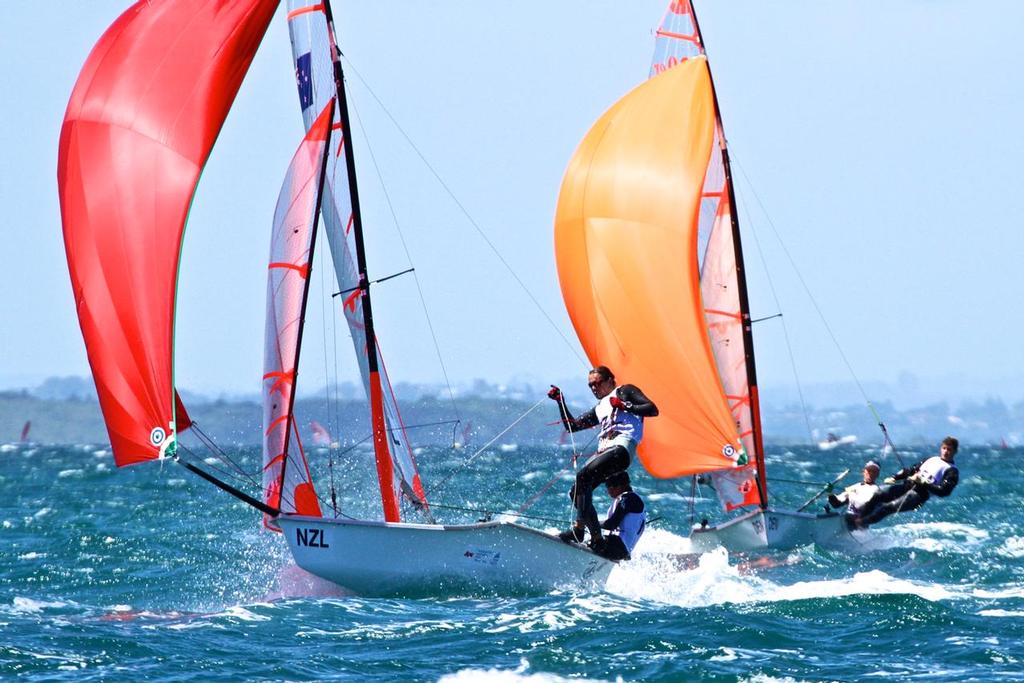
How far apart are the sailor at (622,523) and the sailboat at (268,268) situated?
8.1 inches

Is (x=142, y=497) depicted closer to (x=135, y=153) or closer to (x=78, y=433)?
(x=135, y=153)

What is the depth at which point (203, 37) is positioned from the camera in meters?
12.2

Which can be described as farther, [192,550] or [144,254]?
[192,550]

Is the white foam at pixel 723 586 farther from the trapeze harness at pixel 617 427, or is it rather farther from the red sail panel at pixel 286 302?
the red sail panel at pixel 286 302

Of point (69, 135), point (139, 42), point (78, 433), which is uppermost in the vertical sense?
point (139, 42)

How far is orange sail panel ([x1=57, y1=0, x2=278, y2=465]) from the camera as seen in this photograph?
11.3m

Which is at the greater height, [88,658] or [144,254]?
[144,254]

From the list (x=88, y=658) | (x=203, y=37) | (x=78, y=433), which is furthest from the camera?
(x=78, y=433)

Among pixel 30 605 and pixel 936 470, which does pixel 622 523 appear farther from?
pixel 936 470

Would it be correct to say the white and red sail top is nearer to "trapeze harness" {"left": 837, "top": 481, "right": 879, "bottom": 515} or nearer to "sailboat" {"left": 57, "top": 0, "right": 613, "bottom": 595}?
"sailboat" {"left": 57, "top": 0, "right": 613, "bottom": 595}

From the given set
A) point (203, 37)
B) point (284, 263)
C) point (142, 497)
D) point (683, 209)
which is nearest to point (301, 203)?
point (284, 263)

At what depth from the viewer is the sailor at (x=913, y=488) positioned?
56.7 feet

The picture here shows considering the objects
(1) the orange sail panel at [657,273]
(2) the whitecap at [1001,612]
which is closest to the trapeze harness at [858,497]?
(1) the orange sail panel at [657,273]

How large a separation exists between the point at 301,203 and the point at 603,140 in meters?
5.64
